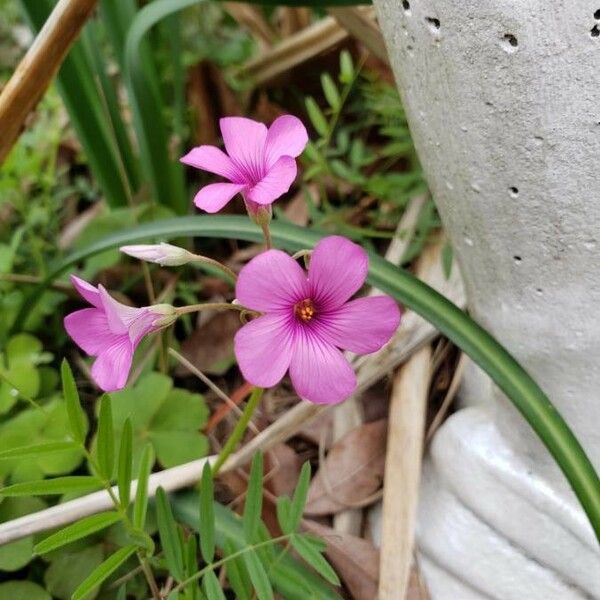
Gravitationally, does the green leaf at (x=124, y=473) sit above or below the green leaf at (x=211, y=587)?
above

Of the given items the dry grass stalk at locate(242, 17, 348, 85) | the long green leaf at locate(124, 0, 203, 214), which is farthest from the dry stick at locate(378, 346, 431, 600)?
the dry grass stalk at locate(242, 17, 348, 85)

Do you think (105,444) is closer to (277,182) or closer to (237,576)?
(237,576)

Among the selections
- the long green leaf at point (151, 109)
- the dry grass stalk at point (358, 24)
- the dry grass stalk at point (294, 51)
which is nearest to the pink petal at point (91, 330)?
the long green leaf at point (151, 109)

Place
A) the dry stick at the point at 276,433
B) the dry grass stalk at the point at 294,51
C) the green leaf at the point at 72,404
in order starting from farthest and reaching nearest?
the dry grass stalk at the point at 294,51 < the dry stick at the point at 276,433 < the green leaf at the point at 72,404

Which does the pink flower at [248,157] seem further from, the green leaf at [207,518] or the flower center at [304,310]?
the green leaf at [207,518]

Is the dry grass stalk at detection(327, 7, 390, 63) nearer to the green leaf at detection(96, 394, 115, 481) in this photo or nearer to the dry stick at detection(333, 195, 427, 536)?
the dry stick at detection(333, 195, 427, 536)

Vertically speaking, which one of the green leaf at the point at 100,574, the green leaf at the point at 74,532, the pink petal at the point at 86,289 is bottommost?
the green leaf at the point at 100,574

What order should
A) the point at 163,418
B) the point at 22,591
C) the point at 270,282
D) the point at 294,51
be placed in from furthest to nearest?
the point at 294,51 < the point at 163,418 < the point at 22,591 < the point at 270,282

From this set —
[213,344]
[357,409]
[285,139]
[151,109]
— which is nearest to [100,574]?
[285,139]
